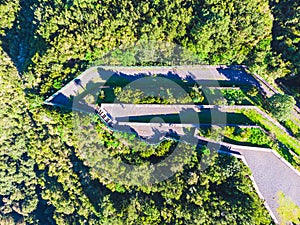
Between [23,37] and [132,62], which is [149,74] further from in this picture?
[23,37]

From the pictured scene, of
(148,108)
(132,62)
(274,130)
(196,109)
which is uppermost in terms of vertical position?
(132,62)

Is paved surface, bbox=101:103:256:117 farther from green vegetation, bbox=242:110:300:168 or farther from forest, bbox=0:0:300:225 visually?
forest, bbox=0:0:300:225

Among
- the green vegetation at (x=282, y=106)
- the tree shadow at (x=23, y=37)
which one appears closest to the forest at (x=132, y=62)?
the tree shadow at (x=23, y=37)

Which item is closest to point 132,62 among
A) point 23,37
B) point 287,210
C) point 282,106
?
point 282,106

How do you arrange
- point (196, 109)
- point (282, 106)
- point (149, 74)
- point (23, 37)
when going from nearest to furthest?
point (282, 106) → point (196, 109) → point (149, 74) → point (23, 37)

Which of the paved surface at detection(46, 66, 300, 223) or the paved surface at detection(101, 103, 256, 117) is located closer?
the paved surface at detection(46, 66, 300, 223)

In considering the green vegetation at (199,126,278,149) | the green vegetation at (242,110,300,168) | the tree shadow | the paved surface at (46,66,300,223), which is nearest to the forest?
the tree shadow

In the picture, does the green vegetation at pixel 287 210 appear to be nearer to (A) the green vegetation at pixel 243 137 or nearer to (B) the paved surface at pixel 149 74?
(A) the green vegetation at pixel 243 137

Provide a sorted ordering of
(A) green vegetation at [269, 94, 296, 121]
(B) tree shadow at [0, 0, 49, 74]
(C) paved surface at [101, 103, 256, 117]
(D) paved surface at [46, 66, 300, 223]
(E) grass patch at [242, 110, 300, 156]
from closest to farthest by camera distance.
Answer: (A) green vegetation at [269, 94, 296, 121] → (D) paved surface at [46, 66, 300, 223] → (E) grass patch at [242, 110, 300, 156] → (C) paved surface at [101, 103, 256, 117] → (B) tree shadow at [0, 0, 49, 74]

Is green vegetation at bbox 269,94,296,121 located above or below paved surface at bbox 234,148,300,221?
above
